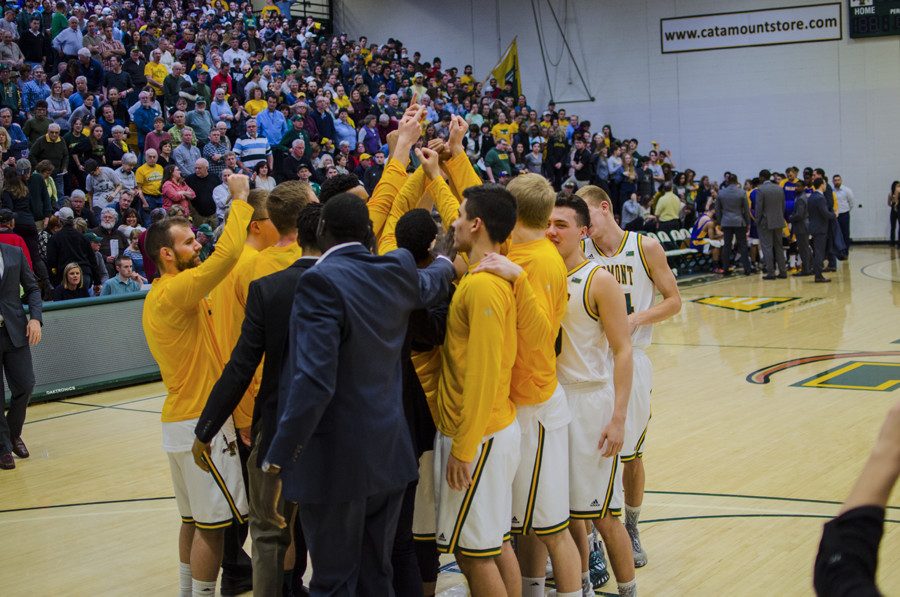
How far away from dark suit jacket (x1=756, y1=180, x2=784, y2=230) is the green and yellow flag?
10.9 meters

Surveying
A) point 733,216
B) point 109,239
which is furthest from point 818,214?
point 109,239

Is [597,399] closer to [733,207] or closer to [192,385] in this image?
[192,385]

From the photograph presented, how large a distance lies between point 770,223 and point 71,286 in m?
12.0

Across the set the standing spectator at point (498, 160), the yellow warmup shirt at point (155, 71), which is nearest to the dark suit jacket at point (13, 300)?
the yellow warmup shirt at point (155, 71)

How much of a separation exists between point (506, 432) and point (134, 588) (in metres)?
2.47

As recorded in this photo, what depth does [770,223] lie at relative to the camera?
57.9 feet

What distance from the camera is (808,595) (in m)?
4.35

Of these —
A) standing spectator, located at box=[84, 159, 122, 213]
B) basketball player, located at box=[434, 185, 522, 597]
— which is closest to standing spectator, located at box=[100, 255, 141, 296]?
standing spectator, located at box=[84, 159, 122, 213]

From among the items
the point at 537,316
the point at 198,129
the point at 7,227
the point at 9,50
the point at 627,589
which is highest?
the point at 9,50

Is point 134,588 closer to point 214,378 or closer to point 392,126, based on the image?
point 214,378

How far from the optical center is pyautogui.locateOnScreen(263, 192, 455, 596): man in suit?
10.1 ft

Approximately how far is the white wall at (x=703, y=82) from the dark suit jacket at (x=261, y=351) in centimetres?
2277

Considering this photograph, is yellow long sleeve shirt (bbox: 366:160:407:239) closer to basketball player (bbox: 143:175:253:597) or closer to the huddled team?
the huddled team

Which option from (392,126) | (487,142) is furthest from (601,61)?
(392,126)
